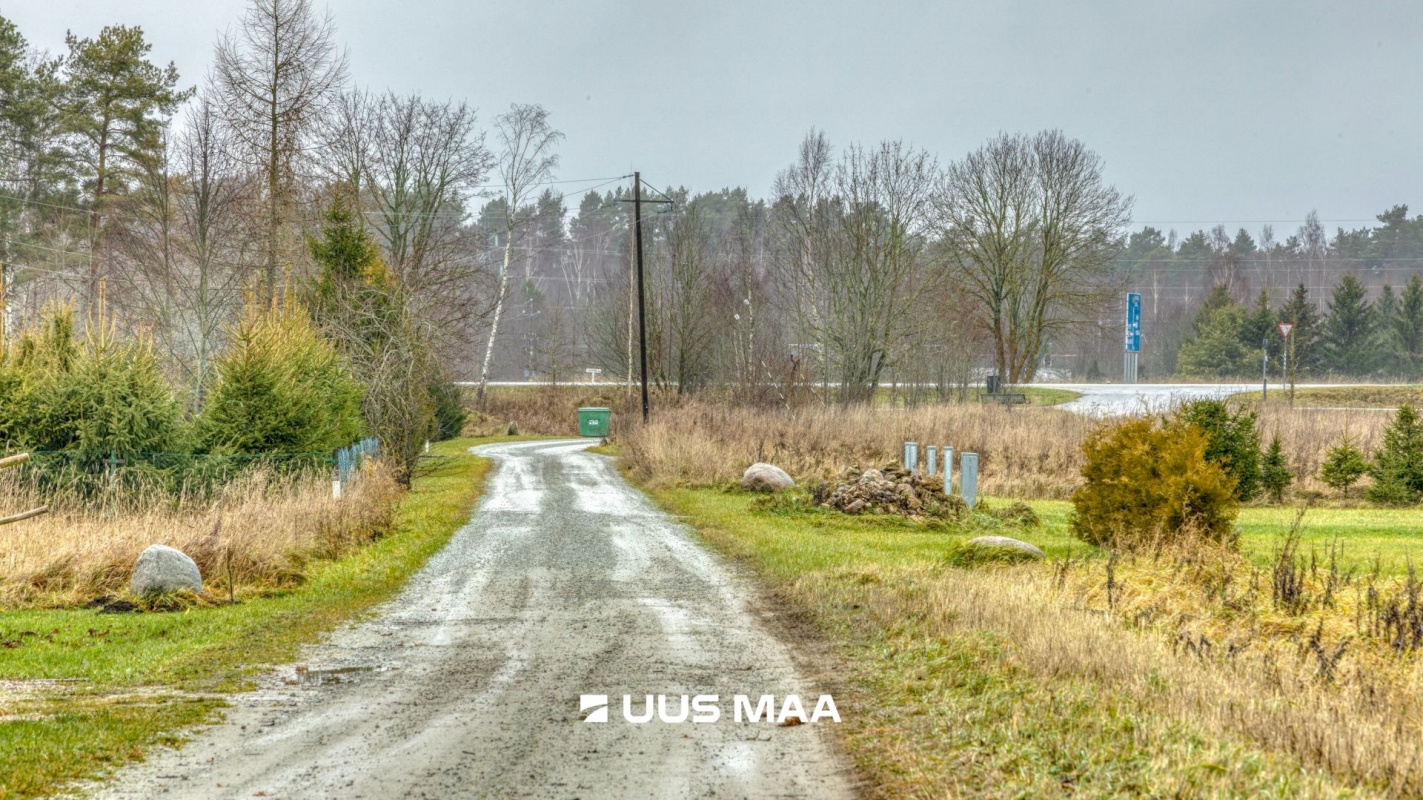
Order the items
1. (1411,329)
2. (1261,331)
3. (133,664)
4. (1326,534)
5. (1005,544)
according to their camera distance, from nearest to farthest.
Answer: (133,664)
(1005,544)
(1326,534)
(1261,331)
(1411,329)

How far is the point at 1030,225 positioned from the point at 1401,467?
2832cm

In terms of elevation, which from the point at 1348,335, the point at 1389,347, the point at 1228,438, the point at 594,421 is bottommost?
the point at 594,421

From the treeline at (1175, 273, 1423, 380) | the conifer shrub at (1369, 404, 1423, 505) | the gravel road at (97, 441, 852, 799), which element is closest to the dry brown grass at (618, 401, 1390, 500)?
the conifer shrub at (1369, 404, 1423, 505)

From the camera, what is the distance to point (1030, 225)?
5250 cm

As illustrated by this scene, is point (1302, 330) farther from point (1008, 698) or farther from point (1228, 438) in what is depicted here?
point (1008, 698)

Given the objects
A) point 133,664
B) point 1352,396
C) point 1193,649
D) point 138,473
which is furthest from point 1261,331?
point 133,664

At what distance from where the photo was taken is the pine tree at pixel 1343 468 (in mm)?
26203

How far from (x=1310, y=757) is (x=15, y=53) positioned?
51.3 m

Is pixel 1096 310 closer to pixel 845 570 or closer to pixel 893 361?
pixel 893 361

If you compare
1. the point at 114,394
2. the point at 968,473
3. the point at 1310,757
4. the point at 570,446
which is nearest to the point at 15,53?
the point at 570,446

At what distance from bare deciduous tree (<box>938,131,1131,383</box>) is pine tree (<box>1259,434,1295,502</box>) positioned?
2706 centimetres

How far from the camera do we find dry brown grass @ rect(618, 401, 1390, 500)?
27328 mm

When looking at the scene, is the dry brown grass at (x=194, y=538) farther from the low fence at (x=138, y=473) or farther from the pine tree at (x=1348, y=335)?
the pine tree at (x=1348, y=335)

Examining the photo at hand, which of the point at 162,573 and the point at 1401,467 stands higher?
the point at 1401,467
